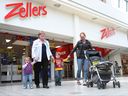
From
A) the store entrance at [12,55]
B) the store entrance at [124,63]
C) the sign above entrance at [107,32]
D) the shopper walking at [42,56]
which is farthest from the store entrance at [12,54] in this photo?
the store entrance at [124,63]

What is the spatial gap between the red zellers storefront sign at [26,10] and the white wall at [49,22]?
0.16 metres

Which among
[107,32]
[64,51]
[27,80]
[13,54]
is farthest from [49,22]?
[107,32]

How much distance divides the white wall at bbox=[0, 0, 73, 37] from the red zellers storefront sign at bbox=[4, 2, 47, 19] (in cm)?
16

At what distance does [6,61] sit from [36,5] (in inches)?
127

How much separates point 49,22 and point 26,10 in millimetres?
1740

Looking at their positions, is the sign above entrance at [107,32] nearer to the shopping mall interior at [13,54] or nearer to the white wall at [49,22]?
the white wall at [49,22]

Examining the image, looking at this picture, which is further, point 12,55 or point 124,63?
point 124,63

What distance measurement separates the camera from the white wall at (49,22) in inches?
417

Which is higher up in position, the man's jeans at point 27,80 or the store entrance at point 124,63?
the store entrance at point 124,63

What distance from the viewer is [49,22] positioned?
42.0ft

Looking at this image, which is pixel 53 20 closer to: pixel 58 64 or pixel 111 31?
pixel 58 64

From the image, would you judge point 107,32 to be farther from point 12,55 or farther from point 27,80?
point 27,80

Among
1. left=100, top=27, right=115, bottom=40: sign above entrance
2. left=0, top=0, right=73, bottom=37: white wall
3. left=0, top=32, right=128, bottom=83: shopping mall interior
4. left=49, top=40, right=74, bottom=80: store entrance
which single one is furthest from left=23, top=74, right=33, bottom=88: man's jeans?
left=100, top=27, right=115, bottom=40: sign above entrance

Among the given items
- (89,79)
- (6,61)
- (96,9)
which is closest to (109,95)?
(89,79)
